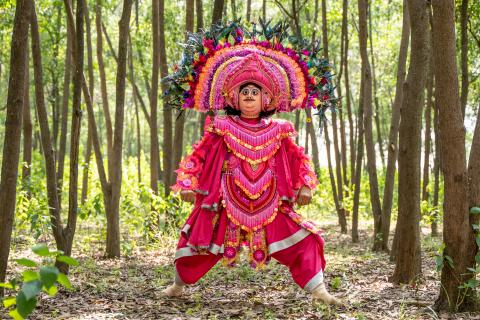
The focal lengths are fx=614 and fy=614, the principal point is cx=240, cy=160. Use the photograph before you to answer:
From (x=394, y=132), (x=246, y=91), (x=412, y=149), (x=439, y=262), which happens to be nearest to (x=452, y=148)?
(x=439, y=262)

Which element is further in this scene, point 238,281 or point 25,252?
point 25,252

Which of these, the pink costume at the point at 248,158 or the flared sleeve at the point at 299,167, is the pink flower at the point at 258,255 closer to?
the pink costume at the point at 248,158

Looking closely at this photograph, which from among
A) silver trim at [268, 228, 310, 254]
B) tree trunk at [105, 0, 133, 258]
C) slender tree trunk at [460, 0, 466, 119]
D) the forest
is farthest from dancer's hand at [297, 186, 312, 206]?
slender tree trunk at [460, 0, 466, 119]

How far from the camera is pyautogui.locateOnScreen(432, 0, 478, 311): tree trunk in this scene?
4.11m

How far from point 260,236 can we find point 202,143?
94 centimetres

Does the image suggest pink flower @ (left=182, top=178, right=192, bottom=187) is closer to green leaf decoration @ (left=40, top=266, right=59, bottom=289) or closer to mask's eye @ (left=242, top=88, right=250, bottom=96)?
mask's eye @ (left=242, top=88, right=250, bottom=96)

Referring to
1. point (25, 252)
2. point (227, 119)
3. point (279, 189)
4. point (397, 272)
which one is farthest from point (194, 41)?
point (25, 252)

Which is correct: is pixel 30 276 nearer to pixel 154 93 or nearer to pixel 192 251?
pixel 192 251

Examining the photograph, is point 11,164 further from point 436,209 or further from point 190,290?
point 436,209

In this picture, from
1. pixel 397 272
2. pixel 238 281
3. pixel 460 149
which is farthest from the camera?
pixel 238 281

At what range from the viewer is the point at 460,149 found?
4113 millimetres

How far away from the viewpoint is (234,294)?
5.52m

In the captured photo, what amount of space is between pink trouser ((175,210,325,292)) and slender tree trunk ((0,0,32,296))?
142 cm

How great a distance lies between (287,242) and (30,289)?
323cm
